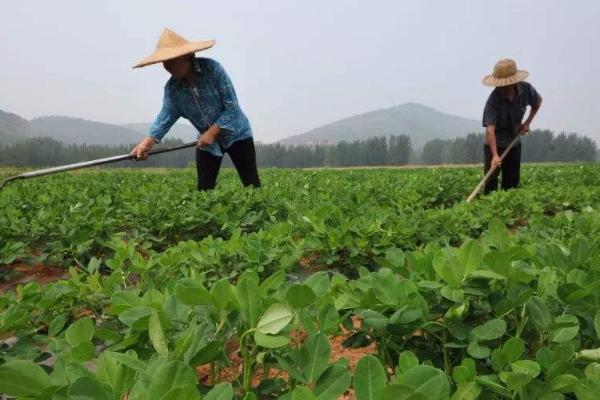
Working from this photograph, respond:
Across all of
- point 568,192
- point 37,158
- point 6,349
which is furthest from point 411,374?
point 37,158

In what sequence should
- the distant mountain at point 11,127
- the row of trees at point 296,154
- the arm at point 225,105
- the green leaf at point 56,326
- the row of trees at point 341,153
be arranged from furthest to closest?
the distant mountain at point 11,127
the row of trees at point 296,154
the row of trees at point 341,153
the arm at point 225,105
the green leaf at point 56,326

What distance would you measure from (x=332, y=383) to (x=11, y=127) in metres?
195

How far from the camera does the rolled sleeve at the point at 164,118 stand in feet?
14.9

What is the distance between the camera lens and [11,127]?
546 feet

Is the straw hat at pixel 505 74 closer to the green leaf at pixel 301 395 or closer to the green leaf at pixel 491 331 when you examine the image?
the green leaf at pixel 491 331

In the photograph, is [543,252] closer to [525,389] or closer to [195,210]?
[525,389]

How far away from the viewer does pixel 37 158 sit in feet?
247

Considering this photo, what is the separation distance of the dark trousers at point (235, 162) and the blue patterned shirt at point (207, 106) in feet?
0.29

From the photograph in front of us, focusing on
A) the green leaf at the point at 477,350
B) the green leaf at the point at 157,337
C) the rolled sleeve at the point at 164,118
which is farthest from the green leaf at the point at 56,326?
the rolled sleeve at the point at 164,118

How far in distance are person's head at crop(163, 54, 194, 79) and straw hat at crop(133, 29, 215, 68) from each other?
0.28 ft

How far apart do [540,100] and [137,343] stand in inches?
255

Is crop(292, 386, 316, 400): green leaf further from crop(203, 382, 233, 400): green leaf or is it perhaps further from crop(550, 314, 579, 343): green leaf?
crop(550, 314, 579, 343): green leaf

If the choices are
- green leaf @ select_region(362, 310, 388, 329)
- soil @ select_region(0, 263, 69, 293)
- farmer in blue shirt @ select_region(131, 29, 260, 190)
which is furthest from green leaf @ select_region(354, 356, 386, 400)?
farmer in blue shirt @ select_region(131, 29, 260, 190)

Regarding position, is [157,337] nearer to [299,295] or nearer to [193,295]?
[193,295]
